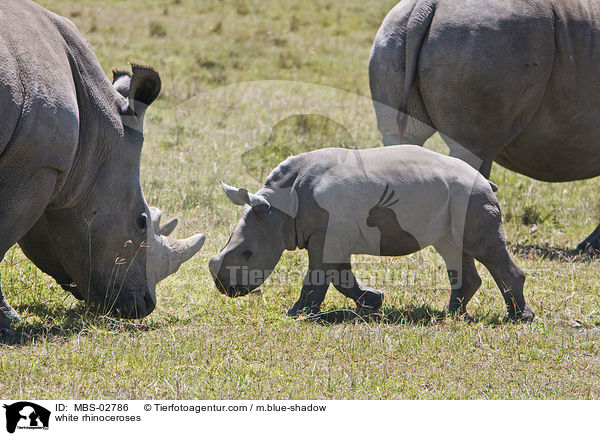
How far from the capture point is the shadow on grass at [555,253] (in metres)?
6.82

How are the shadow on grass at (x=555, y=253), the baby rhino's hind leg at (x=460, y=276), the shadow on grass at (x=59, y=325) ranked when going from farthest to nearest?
the shadow on grass at (x=555, y=253), the baby rhino's hind leg at (x=460, y=276), the shadow on grass at (x=59, y=325)

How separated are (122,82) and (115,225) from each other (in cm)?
96

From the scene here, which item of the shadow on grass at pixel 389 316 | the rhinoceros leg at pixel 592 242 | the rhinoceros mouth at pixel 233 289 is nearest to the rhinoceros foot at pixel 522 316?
the shadow on grass at pixel 389 316

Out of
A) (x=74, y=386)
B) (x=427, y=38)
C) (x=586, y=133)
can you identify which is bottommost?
(x=74, y=386)

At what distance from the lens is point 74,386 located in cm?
405

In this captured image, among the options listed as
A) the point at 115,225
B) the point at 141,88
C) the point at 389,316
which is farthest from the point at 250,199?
the point at 389,316

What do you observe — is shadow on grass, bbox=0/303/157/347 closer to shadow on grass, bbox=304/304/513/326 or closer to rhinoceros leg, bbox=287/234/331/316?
rhinoceros leg, bbox=287/234/331/316

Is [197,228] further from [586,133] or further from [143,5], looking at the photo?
[143,5]

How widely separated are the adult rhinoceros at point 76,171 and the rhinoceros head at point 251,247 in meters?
0.41

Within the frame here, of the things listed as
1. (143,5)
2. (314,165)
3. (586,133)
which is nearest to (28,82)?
(314,165)

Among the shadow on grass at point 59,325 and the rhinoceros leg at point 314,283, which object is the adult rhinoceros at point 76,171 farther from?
the rhinoceros leg at point 314,283

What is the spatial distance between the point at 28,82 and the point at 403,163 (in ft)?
7.03

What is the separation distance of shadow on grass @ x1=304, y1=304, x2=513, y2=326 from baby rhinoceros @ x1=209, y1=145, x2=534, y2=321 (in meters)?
0.09
